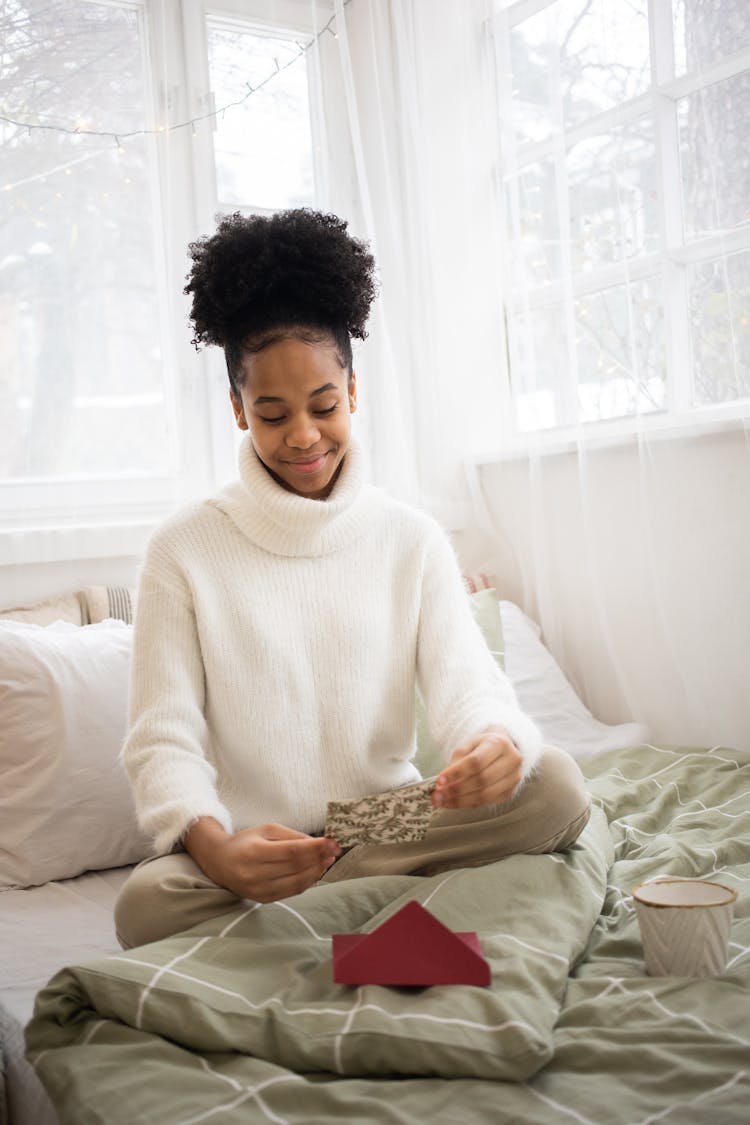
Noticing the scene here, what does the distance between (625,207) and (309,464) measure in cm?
100

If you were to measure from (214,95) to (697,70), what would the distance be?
105 centimetres

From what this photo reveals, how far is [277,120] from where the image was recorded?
247 centimetres

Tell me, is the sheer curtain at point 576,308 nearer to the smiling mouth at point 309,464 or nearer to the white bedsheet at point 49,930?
the smiling mouth at point 309,464

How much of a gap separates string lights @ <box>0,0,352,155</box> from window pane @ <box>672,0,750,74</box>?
0.85 meters

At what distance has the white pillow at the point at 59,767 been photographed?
1.60 metres

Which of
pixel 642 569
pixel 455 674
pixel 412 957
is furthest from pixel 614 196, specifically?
pixel 412 957

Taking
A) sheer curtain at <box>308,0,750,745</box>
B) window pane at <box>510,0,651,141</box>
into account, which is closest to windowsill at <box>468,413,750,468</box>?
sheer curtain at <box>308,0,750,745</box>

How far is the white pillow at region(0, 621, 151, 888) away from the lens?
62.9 inches

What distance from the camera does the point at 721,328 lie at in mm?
1895

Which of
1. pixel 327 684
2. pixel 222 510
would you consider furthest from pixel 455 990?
pixel 222 510

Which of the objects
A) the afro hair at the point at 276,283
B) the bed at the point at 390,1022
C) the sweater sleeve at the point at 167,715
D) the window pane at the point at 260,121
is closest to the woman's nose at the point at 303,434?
the afro hair at the point at 276,283

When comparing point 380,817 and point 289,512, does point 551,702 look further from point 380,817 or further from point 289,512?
point 380,817

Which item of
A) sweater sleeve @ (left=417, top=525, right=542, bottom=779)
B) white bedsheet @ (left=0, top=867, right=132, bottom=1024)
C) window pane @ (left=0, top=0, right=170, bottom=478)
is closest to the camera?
white bedsheet @ (left=0, top=867, right=132, bottom=1024)

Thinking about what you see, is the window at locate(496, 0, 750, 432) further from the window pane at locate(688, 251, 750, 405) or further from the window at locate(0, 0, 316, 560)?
the window at locate(0, 0, 316, 560)
